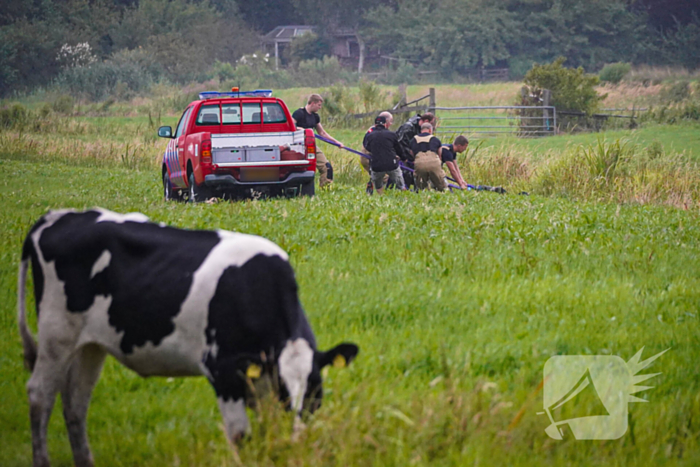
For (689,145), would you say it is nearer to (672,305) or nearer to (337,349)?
(672,305)

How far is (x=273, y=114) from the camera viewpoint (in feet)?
51.5

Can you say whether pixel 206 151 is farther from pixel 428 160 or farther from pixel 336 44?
pixel 336 44

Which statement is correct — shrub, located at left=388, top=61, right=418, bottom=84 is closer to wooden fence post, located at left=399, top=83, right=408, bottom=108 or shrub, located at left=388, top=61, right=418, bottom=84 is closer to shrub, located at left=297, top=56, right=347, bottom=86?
shrub, located at left=297, top=56, right=347, bottom=86

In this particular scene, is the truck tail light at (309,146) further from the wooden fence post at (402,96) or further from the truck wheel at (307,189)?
the wooden fence post at (402,96)

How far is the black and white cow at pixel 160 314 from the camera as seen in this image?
151 inches

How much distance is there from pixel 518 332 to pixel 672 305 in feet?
6.03

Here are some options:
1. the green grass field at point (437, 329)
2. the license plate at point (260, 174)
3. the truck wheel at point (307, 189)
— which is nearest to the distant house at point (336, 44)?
the truck wheel at point (307, 189)

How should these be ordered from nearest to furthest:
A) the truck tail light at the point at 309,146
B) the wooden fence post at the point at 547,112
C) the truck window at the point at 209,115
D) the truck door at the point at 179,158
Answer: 1. the truck tail light at the point at 309,146
2. the truck door at the point at 179,158
3. the truck window at the point at 209,115
4. the wooden fence post at the point at 547,112

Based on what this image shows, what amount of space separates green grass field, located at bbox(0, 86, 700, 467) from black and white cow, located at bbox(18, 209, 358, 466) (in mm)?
228

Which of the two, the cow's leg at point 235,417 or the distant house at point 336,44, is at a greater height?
the distant house at point 336,44

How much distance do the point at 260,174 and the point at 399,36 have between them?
209 feet

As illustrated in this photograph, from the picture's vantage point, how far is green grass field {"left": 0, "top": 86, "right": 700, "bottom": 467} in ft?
13.8

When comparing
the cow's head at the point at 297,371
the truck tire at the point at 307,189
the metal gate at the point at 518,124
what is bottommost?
the metal gate at the point at 518,124

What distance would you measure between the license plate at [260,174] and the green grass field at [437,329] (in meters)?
1.13
